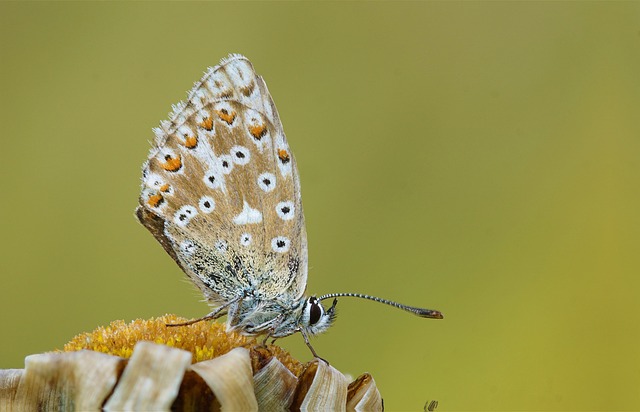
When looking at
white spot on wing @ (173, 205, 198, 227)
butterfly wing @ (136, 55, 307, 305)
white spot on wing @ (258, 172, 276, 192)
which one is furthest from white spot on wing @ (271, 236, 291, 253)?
white spot on wing @ (173, 205, 198, 227)

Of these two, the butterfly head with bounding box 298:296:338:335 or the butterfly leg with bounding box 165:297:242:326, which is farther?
the butterfly head with bounding box 298:296:338:335

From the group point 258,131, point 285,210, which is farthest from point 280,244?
point 258,131

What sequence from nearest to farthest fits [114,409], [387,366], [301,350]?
[114,409], [301,350], [387,366]

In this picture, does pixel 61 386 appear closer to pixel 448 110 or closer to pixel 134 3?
pixel 448 110

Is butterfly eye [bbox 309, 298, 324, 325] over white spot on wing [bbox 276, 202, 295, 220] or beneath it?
beneath

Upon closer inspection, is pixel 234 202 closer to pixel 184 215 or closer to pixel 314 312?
pixel 184 215

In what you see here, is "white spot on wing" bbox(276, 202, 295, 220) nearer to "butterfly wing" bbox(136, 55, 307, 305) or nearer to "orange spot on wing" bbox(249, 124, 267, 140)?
"butterfly wing" bbox(136, 55, 307, 305)

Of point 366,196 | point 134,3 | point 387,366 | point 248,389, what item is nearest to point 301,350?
point 387,366

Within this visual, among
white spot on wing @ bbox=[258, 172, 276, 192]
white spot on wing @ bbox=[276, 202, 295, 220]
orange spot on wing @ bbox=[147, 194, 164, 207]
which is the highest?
white spot on wing @ bbox=[258, 172, 276, 192]
